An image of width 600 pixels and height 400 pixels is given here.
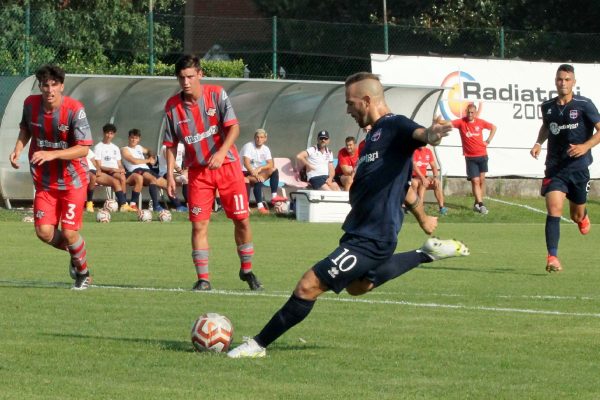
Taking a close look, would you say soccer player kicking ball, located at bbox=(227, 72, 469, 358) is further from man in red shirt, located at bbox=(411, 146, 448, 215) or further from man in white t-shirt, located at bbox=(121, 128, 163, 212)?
man in red shirt, located at bbox=(411, 146, 448, 215)

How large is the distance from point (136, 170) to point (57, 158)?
14223mm

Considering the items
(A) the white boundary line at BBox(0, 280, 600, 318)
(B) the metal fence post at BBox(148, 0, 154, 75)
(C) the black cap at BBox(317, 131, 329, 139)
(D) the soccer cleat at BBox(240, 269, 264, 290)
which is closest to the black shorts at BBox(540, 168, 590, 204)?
(A) the white boundary line at BBox(0, 280, 600, 318)

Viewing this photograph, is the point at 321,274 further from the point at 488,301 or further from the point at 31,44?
the point at 31,44

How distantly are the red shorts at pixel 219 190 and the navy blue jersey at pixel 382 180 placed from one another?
4.13m

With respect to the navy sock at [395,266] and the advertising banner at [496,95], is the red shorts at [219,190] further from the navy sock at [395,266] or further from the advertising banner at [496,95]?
the advertising banner at [496,95]

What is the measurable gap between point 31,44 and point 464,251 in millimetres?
19386

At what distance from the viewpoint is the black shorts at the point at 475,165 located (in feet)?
88.6

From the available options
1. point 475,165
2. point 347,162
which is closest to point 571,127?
point 347,162

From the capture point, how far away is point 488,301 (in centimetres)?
1129

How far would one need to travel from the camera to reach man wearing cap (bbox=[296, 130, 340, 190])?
2642 centimetres

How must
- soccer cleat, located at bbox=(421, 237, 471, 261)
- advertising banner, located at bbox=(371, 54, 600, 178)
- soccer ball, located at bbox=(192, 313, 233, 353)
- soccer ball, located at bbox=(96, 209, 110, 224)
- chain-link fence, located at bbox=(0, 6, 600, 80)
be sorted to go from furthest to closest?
1. advertising banner, located at bbox=(371, 54, 600, 178)
2. chain-link fence, located at bbox=(0, 6, 600, 80)
3. soccer ball, located at bbox=(96, 209, 110, 224)
4. soccer cleat, located at bbox=(421, 237, 471, 261)
5. soccer ball, located at bbox=(192, 313, 233, 353)

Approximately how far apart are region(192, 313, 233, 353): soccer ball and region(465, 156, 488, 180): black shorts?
19239 mm

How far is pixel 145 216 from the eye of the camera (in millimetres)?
23875

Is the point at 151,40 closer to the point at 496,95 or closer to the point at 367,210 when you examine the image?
the point at 496,95
